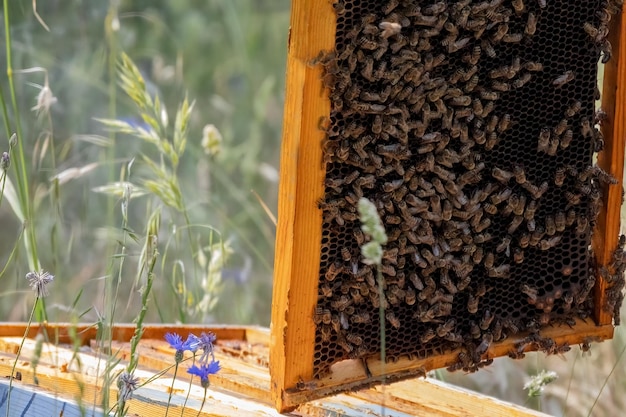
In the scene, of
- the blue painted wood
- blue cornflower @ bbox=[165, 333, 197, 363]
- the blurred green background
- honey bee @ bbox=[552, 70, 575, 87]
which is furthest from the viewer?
the blurred green background

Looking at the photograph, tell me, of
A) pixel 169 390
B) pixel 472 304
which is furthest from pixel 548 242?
pixel 169 390

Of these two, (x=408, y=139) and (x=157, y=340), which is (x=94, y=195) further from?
(x=408, y=139)

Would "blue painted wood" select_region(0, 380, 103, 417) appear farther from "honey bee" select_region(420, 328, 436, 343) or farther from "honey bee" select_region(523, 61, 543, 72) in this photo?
"honey bee" select_region(523, 61, 543, 72)

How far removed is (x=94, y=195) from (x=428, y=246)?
166 inches

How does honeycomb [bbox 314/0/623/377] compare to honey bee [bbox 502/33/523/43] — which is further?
honey bee [bbox 502/33/523/43]

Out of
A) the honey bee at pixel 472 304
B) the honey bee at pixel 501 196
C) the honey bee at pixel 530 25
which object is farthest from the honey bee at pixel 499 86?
the honey bee at pixel 472 304

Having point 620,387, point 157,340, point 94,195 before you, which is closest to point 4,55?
point 94,195

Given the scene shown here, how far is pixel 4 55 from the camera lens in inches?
240

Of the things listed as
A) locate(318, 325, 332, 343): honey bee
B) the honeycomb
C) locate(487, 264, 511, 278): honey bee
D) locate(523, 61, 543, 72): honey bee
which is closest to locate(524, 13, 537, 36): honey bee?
the honeycomb

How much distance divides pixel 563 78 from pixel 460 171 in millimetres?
571

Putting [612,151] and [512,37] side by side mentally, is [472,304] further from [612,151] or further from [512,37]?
[512,37]

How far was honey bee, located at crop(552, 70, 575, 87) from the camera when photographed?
11.5 ft

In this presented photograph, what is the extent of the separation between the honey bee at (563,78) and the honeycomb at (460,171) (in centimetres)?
1

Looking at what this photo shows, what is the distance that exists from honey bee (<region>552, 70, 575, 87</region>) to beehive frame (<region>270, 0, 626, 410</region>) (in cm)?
100
